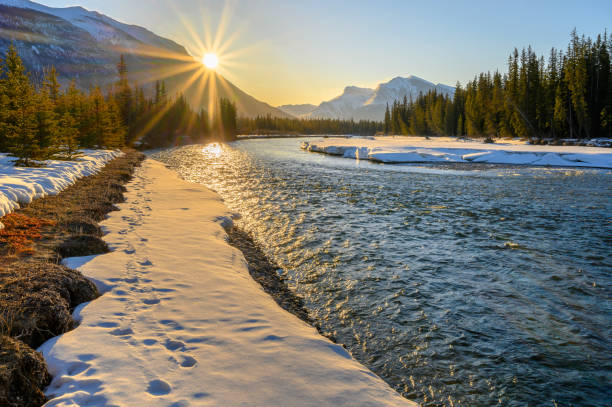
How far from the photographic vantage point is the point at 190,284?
682cm

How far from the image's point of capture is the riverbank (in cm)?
347

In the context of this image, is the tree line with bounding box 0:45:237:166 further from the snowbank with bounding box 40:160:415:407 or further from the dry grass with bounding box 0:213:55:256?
the snowbank with bounding box 40:160:415:407

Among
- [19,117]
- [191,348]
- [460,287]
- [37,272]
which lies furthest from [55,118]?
[460,287]

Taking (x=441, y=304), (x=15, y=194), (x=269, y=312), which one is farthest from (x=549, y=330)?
(x=15, y=194)

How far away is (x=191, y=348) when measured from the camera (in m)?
4.61

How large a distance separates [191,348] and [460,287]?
6.37 meters

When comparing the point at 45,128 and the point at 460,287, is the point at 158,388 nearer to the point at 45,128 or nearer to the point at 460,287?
the point at 460,287

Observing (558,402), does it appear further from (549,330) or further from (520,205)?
(520,205)

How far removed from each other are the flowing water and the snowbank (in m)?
1.19

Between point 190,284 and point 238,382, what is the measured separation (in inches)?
132

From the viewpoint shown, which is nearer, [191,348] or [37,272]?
[191,348]

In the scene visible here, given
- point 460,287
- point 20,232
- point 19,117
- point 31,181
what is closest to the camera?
point 460,287

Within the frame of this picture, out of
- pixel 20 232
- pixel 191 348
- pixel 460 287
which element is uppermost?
pixel 20 232

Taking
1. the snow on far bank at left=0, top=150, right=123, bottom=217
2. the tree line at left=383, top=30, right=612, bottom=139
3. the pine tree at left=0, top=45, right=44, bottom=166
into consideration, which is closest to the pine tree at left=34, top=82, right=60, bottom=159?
the pine tree at left=0, top=45, right=44, bottom=166
